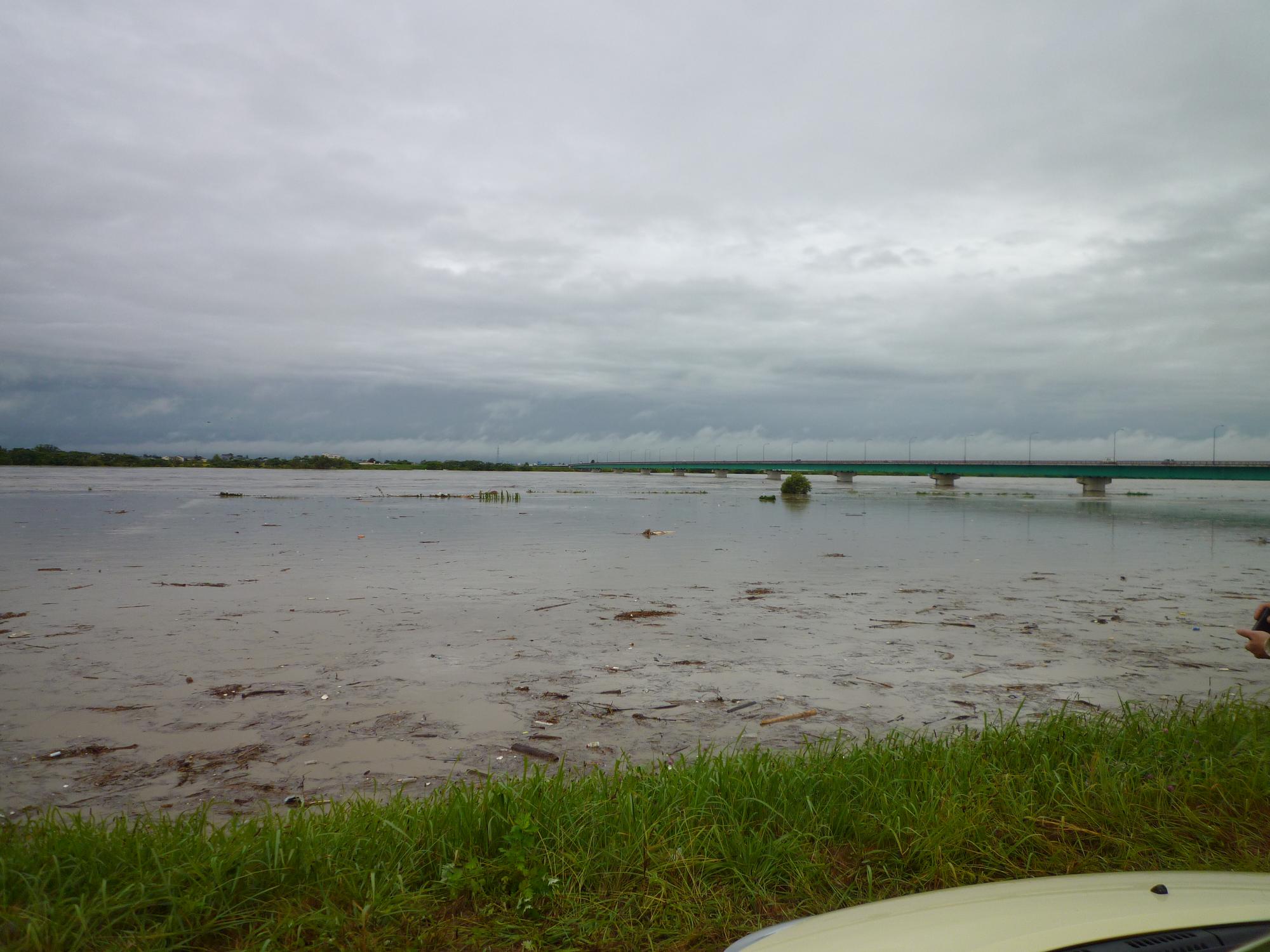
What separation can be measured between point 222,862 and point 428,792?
5.82ft

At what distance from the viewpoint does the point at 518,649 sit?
9.22 m

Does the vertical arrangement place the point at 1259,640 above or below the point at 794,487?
above

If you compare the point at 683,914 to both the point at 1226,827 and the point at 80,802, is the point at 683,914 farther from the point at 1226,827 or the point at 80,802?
the point at 80,802

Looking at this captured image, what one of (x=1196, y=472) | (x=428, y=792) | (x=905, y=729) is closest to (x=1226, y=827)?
(x=905, y=729)

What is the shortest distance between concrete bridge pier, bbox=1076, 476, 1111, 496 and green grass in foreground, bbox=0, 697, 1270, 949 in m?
76.7

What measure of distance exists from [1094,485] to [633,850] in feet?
272

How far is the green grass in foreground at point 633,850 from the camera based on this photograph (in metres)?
3.38

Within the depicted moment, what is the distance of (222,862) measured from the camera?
3.62 metres

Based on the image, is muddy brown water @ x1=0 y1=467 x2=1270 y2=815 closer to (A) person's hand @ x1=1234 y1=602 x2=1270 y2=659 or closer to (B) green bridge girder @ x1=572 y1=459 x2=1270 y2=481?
(A) person's hand @ x1=1234 y1=602 x2=1270 y2=659

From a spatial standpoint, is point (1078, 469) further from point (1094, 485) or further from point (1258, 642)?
point (1258, 642)

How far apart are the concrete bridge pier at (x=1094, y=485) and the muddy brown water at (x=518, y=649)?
56.0 m

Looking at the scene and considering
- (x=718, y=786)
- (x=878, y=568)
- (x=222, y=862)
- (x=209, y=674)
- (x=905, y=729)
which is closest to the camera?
(x=222, y=862)

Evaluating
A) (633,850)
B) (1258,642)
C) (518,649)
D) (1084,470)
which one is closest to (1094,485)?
(1084,470)

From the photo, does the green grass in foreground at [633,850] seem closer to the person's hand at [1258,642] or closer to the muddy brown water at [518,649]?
the person's hand at [1258,642]
